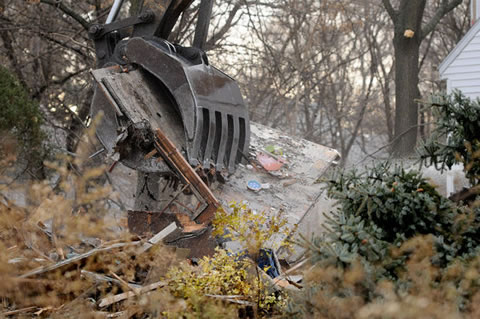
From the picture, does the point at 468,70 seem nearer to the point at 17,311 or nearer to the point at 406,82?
the point at 406,82

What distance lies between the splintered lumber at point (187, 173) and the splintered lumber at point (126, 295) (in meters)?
1.74

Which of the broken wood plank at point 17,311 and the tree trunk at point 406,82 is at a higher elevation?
the tree trunk at point 406,82

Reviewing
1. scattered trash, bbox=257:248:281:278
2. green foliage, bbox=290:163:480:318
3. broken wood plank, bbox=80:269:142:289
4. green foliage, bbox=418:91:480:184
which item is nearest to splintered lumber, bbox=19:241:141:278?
broken wood plank, bbox=80:269:142:289

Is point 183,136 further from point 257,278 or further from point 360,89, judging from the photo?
point 360,89

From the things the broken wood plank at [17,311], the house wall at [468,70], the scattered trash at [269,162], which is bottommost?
the broken wood plank at [17,311]

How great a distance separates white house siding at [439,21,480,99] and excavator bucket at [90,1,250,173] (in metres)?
6.94

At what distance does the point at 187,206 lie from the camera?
5984mm

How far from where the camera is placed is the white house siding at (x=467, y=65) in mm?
11547

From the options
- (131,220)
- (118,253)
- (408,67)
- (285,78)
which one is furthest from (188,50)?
(285,78)

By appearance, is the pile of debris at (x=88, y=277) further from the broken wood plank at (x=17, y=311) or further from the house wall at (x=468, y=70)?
the house wall at (x=468, y=70)

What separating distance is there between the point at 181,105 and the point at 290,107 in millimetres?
12199

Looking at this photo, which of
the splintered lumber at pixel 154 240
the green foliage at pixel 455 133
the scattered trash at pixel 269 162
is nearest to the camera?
the green foliage at pixel 455 133

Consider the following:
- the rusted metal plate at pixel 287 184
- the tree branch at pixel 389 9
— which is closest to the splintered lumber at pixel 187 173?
the rusted metal plate at pixel 287 184

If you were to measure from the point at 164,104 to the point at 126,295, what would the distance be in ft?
10.6
